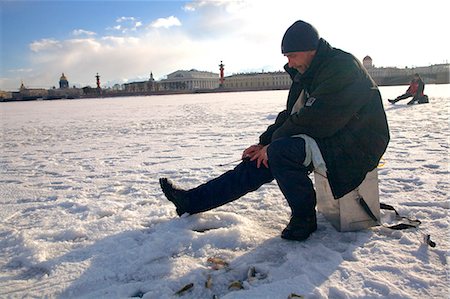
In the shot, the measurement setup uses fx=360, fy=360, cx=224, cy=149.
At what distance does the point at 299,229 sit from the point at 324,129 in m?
0.64

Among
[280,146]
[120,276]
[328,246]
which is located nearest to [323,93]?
[280,146]

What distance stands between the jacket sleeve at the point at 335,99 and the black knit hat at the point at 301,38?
176mm

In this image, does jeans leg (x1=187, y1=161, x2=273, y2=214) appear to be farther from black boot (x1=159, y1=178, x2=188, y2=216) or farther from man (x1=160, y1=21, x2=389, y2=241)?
man (x1=160, y1=21, x2=389, y2=241)

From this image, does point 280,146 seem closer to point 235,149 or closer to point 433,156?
point 433,156

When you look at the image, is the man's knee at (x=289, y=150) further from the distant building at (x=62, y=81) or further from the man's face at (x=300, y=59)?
the distant building at (x=62, y=81)

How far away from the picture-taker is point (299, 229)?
2227 millimetres

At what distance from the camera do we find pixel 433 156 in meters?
4.36

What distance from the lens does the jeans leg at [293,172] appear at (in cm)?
214

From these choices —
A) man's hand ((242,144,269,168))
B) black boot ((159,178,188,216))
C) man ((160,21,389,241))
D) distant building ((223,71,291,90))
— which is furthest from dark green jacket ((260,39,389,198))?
distant building ((223,71,291,90))

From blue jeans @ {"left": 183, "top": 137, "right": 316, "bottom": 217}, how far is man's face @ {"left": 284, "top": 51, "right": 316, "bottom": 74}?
0.47 m

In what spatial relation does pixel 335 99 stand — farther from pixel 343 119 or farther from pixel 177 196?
pixel 177 196

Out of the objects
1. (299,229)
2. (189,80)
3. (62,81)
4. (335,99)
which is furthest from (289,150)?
(62,81)

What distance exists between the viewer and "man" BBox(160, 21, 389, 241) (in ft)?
6.74

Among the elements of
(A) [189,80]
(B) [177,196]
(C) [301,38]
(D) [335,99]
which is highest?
(A) [189,80]
